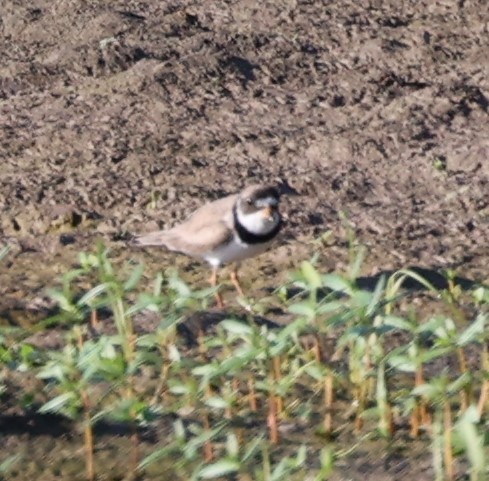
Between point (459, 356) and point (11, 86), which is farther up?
point (11, 86)

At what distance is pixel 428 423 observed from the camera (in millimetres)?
4914

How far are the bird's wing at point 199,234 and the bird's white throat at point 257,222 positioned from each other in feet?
0.38

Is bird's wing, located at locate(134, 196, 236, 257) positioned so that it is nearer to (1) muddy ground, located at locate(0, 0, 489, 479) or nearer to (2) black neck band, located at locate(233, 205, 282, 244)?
(2) black neck band, located at locate(233, 205, 282, 244)

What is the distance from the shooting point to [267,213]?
6.31 metres

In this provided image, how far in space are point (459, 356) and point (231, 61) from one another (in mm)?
3454

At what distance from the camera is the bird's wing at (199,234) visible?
644 cm

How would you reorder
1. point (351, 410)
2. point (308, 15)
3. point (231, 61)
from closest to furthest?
point (351, 410) → point (231, 61) → point (308, 15)

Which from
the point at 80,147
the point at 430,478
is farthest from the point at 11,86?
the point at 430,478

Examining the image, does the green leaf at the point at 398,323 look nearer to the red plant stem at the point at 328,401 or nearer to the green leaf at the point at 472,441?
the red plant stem at the point at 328,401

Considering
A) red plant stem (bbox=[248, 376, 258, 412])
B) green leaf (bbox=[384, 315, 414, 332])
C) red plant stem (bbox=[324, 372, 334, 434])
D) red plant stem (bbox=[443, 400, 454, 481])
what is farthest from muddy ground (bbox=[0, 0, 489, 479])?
red plant stem (bbox=[443, 400, 454, 481])

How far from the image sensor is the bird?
251 inches

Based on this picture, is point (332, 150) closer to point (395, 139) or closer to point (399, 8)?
point (395, 139)

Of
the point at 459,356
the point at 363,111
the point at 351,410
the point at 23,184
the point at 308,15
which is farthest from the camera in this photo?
the point at 308,15

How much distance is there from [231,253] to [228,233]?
87 millimetres
